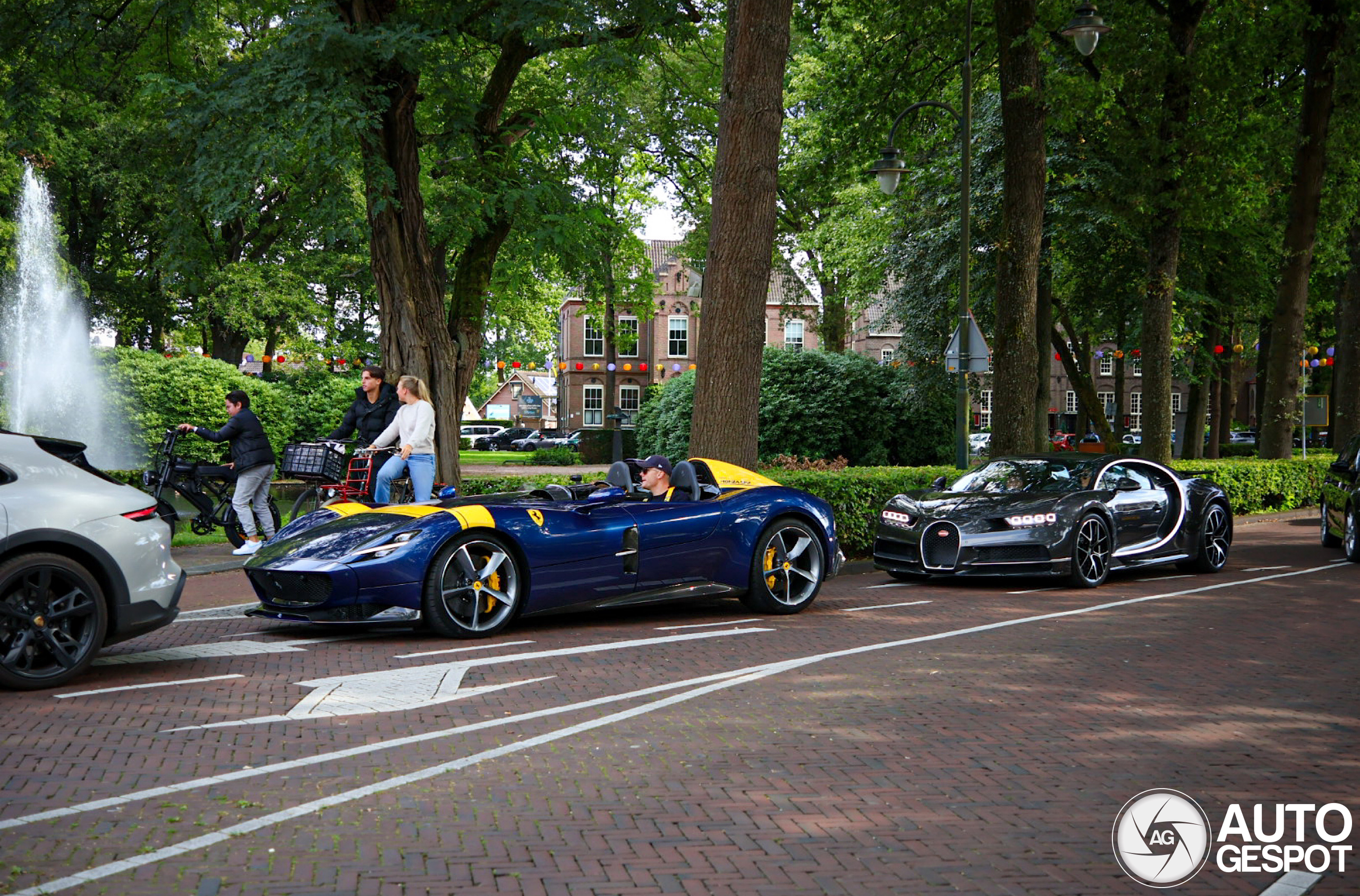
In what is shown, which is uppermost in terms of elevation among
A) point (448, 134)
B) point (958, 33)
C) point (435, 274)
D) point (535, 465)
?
point (958, 33)

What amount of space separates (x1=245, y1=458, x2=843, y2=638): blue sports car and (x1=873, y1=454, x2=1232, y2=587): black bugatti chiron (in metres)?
1.97

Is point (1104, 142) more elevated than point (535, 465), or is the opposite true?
point (1104, 142)

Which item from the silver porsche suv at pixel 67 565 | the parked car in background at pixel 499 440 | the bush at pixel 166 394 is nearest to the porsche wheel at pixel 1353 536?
the silver porsche suv at pixel 67 565

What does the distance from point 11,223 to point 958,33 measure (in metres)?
27.1

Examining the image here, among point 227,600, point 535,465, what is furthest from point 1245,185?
point 535,465

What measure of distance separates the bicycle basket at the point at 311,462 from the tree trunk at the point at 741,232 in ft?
12.6

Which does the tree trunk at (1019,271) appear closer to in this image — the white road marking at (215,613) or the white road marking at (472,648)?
the white road marking at (472,648)

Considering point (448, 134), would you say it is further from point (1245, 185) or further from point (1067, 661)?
point (1245, 185)

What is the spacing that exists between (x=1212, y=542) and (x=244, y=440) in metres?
10.6

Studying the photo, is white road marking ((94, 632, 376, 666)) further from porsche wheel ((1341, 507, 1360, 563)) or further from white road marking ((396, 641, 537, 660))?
porsche wheel ((1341, 507, 1360, 563))

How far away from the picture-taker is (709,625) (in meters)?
9.36

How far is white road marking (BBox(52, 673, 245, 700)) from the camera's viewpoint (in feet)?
21.5

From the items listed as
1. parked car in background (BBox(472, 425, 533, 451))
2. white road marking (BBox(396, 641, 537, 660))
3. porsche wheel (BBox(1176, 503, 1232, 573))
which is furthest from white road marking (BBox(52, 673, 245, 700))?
parked car in background (BBox(472, 425, 533, 451))

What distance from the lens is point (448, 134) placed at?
16.9 metres
